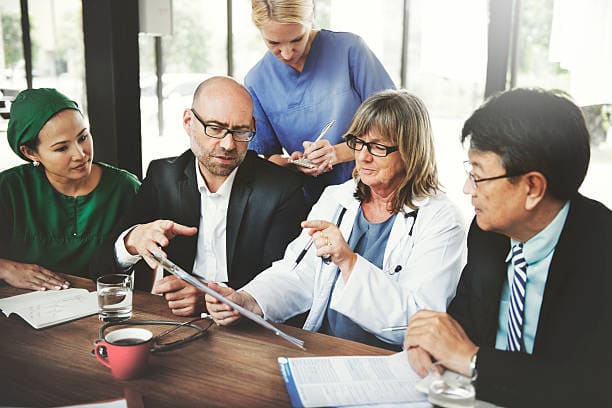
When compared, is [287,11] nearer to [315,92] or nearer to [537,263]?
[315,92]

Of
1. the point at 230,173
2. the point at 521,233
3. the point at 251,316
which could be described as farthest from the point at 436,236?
the point at 230,173

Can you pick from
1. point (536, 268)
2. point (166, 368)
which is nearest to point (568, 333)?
point (536, 268)

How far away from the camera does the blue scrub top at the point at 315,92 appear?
202 cm

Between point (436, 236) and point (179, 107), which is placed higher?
point (179, 107)

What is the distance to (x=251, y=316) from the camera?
49.4 inches

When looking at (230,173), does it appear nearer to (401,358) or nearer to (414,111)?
(414,111)

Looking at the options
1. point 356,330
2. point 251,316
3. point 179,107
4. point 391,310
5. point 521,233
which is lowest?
point 356,330

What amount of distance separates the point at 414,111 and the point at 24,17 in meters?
1.51

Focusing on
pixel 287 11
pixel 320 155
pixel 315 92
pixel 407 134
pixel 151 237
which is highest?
pixel 287 11

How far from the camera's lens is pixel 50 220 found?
213 centimetres

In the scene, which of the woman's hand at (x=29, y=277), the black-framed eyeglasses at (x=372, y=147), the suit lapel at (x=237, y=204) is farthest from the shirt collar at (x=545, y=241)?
the woman's hand at (x=29, y=277)

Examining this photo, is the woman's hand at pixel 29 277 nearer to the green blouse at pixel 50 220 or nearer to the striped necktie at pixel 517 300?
the green blouse at pixel 50 220

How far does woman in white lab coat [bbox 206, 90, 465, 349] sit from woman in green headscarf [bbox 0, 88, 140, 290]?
780mm

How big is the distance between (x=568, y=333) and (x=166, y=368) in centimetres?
84
